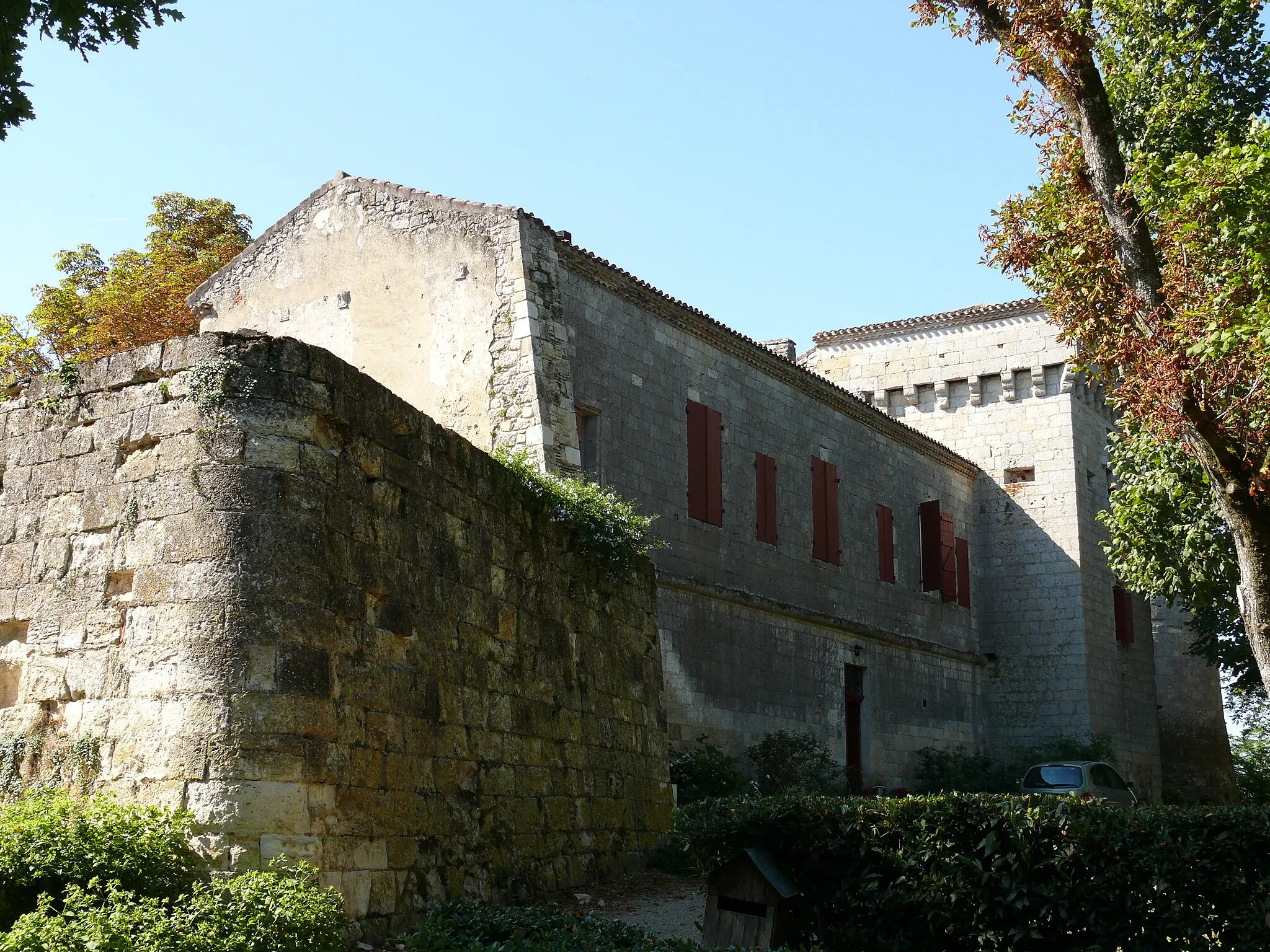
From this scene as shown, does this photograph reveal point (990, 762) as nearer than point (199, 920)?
No

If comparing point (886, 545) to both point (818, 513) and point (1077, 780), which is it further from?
point (1077, 780)

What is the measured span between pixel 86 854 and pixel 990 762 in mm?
18679

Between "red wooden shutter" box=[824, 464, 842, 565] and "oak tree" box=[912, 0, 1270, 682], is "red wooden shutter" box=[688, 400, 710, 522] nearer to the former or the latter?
"red wooden shutter" box=[824, 464, 842, 565]

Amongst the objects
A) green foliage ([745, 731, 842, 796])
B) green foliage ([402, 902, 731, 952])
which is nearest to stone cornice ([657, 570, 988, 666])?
green foliage ([745, 731, 842, 796])

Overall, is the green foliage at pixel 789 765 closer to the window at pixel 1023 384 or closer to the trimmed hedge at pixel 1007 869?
the trimmed hedge at pixel 1007 869

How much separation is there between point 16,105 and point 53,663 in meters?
4.42

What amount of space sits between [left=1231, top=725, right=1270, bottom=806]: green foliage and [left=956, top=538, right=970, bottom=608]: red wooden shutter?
22.2ft

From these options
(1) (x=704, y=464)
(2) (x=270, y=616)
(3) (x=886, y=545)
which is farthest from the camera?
(3) (x=886, y=545)

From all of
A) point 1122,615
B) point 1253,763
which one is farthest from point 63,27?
point 1253,763

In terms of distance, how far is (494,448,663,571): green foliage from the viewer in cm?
982

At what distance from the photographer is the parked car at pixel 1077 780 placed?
16.8 m

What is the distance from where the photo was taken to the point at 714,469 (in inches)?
696

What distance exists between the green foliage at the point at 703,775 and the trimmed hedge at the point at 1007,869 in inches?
287

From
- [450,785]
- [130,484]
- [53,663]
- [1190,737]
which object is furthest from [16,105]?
[1190,737]
